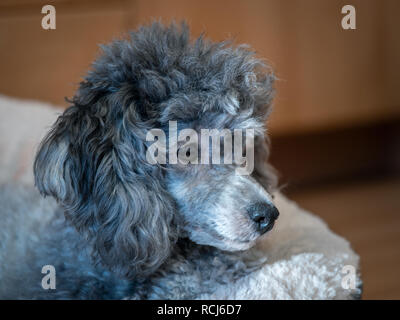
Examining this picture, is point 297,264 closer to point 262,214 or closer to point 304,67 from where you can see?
point 262,214

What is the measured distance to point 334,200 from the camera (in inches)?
104

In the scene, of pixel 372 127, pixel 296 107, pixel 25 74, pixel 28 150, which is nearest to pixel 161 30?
pixel 28 150

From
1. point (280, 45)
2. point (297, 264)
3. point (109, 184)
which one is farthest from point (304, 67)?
point (109, 184)

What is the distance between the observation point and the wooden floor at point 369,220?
1941 mm

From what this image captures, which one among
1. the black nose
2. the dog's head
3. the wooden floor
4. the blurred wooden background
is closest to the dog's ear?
the dog's head

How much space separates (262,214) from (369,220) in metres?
1.58

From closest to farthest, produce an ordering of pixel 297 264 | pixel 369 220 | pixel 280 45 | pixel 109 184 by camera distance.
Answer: pixel 109 184, pixel 297 264, pixel 369 220, pixel 280 45

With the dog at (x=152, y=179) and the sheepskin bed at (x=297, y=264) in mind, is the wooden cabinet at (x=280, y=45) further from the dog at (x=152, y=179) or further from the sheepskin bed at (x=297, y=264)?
the dog at (x=152, y=179)

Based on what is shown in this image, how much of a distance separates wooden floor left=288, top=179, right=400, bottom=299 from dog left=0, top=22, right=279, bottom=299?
0.94 metres

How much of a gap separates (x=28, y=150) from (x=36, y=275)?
0.56 meters

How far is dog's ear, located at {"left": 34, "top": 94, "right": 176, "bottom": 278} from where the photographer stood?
0.94 metres

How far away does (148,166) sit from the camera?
979 millimetres

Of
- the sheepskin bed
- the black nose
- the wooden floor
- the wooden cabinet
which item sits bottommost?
the wooden floor

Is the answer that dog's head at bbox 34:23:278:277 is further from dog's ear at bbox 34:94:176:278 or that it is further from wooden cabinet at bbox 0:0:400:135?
wooden cabinet at bbox 0:0:400:135
